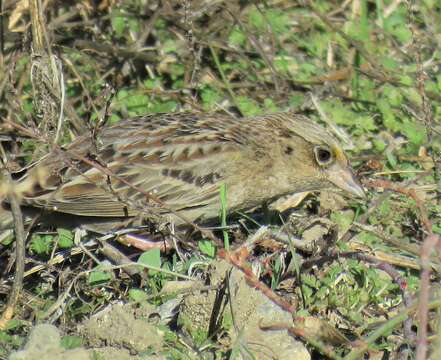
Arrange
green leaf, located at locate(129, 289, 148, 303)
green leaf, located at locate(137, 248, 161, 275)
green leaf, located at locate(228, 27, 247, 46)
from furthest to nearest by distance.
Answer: green leaf, located at locate(228, 27, 247, 46)
green leaf, located at locate(137, 248, 161, 275)
green leaf, located at locate(129, 289, 148, 303)

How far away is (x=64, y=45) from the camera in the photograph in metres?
7.28

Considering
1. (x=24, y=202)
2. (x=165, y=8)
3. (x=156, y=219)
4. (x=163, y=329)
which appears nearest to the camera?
(x=163, y=329)

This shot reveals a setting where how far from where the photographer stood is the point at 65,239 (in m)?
5.70

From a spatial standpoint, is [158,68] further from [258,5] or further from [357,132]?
[357,132]

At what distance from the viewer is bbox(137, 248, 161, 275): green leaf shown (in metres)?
5.23

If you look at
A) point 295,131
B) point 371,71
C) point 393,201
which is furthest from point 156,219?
point 371,71

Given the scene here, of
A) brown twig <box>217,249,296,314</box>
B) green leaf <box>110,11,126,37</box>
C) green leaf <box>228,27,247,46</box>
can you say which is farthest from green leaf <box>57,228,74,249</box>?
green leaf <box>228,27,247,46</box>

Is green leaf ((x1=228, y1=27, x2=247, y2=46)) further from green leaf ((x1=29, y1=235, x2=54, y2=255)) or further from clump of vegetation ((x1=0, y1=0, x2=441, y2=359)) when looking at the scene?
green leaf ((x1=29, y1=235, x2=54, y2=255))

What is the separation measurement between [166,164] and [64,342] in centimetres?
153

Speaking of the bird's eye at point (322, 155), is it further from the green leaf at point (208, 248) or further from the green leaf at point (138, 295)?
the green leaf at point (138, 295)

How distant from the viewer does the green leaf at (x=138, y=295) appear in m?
4.97

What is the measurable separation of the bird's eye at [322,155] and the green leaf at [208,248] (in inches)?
33.0

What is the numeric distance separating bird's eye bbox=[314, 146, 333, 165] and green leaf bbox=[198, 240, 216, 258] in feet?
2.75

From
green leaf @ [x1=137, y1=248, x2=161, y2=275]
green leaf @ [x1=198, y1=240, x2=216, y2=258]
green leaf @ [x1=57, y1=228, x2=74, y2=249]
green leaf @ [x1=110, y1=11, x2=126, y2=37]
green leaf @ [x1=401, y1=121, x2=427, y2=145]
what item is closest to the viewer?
green leaf @ [x1=137, y1=248, x2=161, y2=275]
